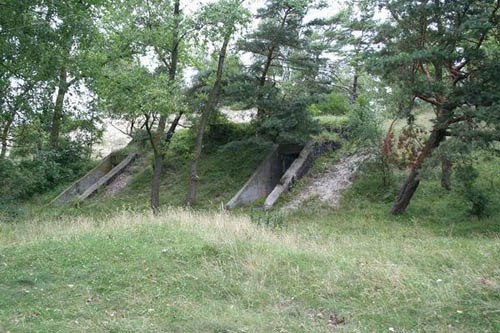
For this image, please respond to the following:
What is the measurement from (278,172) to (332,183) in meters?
3.07

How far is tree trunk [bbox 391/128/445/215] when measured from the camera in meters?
12.7

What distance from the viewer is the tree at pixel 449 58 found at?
1048cm

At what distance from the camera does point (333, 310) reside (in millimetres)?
5484

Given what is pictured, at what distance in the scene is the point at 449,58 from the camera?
10.9 metres

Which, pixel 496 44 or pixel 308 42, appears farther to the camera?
pixel 308 42

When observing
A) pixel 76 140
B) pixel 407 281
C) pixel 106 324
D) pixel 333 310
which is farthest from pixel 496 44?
pixel 76 140

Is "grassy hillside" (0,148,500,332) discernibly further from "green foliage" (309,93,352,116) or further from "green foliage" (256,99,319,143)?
"green foliage" (309,93,352,116)

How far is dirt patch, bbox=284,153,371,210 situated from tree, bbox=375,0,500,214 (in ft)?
12.8

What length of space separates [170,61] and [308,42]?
5.11 metres

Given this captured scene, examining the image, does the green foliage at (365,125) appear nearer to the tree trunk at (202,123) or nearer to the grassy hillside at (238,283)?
the tree trunk at (202,123)

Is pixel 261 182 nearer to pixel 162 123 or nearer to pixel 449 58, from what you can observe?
pixel 162 123

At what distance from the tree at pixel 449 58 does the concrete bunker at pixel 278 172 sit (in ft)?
18.1

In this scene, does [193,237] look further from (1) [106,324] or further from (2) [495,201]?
(2) [495,201]

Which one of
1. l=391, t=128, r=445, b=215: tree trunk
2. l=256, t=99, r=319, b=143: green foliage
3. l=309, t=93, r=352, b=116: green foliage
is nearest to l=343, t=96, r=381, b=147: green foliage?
l=256, t=99, r=319, b=143: green foliage
